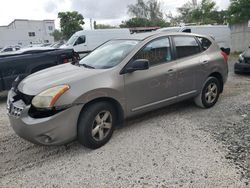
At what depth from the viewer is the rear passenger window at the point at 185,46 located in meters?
4.38

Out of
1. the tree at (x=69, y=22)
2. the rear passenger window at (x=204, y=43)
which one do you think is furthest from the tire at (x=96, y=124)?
the tree at (x=69, y=22)

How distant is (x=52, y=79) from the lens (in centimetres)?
340

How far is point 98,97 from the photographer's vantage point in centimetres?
334

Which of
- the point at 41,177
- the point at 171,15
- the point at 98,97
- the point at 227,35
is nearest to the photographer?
the point at 41,177

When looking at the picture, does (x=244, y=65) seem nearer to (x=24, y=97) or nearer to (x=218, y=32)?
(x=24, y=97)

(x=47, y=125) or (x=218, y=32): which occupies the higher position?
(x=218, y=32)

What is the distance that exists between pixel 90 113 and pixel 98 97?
0.26 meters

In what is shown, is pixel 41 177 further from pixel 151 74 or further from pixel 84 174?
pixel 151 74

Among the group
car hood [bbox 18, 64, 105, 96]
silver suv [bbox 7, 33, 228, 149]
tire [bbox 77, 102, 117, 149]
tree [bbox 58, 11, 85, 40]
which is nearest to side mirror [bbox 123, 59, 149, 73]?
silver suv [bbox 7, 33, 228, 149]

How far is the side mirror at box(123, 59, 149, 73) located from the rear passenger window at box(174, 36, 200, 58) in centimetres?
109

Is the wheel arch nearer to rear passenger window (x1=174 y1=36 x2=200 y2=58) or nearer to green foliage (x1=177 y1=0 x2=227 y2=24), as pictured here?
rear passenger window (x1=174 y1=36 x2=200 y2=58)

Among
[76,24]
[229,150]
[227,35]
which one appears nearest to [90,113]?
[229,150]

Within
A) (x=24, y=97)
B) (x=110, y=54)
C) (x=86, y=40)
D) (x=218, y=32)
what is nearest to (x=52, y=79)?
(x=24, y=97)

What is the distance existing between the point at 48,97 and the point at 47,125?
36 centimetres
